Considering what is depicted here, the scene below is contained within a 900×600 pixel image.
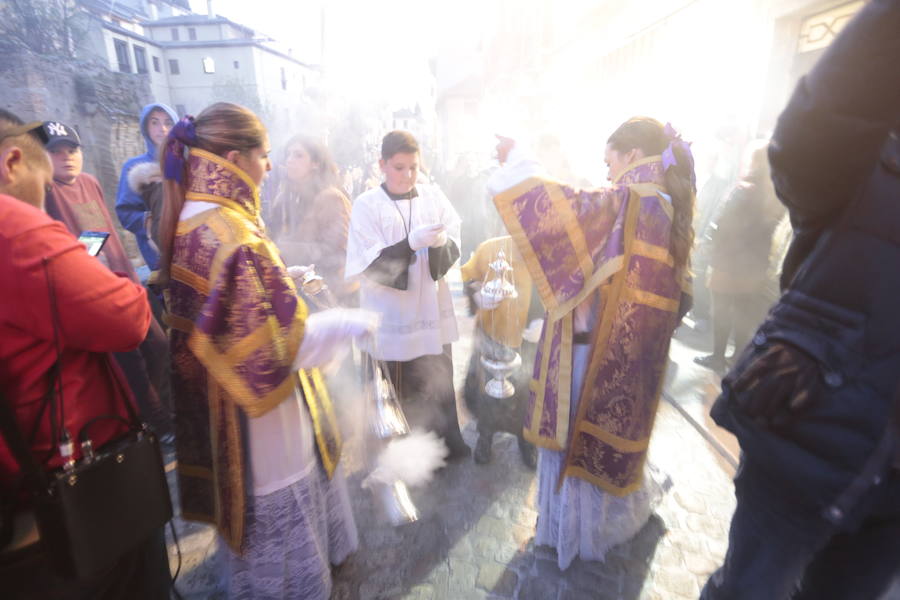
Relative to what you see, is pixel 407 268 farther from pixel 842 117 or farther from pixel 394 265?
pixel 842 117

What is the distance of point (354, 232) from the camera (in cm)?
276

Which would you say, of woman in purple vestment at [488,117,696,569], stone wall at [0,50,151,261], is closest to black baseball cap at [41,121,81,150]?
woman in purple vestment at [488,117,696,569]

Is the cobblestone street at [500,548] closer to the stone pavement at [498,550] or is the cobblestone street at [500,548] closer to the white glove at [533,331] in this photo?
the stone pavement at [498,550]

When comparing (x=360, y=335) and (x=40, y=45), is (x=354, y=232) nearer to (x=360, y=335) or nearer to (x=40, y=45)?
(x=360, y=335)

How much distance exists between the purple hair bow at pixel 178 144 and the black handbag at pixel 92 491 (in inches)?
21.6

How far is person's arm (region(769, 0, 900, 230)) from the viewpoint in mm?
947

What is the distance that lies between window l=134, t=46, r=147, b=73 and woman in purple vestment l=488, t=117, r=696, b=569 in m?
29.2

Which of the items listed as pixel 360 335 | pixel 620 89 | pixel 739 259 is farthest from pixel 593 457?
pixel 620 89

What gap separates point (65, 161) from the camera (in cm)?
336

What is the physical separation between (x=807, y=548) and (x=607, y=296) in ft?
3.73

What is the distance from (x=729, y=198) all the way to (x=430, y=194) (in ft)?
10.8

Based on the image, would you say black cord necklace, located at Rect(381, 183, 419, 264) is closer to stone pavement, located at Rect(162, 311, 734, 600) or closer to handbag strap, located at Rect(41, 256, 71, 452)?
stone pavement, located at Rect(162, 311, 734, 600)

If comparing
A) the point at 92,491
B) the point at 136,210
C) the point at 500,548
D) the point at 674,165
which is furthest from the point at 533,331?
the point at 136,210

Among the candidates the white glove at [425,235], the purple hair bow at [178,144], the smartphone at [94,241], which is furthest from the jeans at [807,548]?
the smartphone at [94,241]
